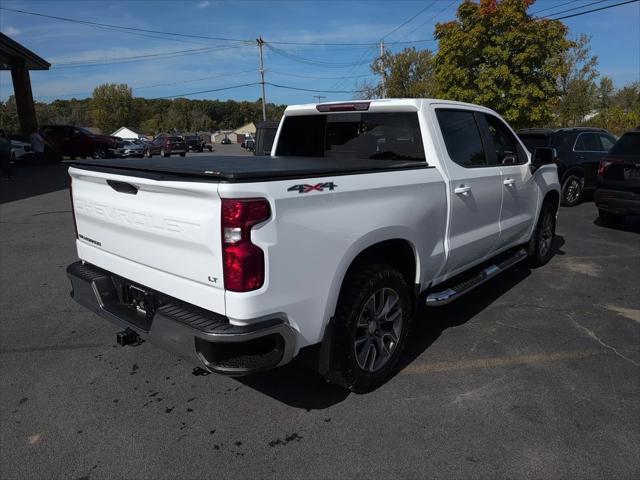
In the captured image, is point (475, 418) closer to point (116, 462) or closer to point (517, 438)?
point (517, 438)

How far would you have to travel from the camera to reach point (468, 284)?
414 cm

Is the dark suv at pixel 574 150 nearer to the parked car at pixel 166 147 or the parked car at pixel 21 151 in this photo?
the parked car at pixel 21 151

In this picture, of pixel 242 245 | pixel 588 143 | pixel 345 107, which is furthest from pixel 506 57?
pixel 242 245

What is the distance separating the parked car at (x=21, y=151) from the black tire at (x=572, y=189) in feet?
78.0

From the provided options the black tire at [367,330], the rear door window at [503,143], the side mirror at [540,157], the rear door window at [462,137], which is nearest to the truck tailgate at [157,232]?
the black tire at [367,330]

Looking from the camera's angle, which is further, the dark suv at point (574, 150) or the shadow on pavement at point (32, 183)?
the shadow on pavement at point (32, 183)

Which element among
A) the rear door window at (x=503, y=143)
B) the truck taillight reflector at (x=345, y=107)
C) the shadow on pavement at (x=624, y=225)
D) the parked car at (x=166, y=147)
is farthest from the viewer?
the parked car at (x=166, y=147)

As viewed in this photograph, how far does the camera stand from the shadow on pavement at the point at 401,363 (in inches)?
128

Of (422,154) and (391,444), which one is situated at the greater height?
(422,154)

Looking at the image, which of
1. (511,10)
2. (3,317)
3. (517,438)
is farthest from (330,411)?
(511,10)

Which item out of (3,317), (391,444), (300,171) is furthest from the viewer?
(3,317)

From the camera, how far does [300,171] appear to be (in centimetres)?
258

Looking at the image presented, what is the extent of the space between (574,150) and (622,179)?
2729 millimetres

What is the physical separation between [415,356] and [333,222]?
1.69 m
